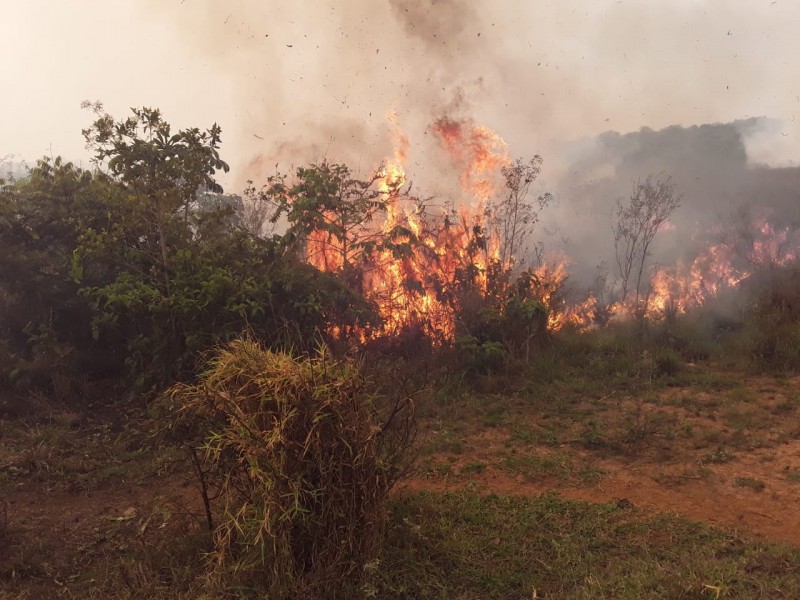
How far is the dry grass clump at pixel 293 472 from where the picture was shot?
10.4 feet

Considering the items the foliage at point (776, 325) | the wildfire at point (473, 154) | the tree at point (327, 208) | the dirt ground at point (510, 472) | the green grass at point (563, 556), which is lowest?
the green grass at point (563, 556)

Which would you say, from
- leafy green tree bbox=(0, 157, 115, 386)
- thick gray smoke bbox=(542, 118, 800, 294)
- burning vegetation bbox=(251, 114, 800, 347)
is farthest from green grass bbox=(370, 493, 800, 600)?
thick gray smoke bbox=(542, 118, 800, 294)

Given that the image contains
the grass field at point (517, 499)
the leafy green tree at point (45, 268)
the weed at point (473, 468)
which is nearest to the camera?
the grass field at point (517, 499)

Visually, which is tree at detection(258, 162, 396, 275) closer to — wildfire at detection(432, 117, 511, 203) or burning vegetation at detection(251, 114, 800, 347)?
burning vegetation at detection(251, 114, 800, 347)

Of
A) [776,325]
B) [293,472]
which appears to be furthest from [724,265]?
[293,472]

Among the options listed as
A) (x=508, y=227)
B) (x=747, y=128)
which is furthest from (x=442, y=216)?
(x=747, y=128)

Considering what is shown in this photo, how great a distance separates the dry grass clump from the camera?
3178 mm

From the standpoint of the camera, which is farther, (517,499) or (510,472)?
(510,472)

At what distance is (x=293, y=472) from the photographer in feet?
10.6

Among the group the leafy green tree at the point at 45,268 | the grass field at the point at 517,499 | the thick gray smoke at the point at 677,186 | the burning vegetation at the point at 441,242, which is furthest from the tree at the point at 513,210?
the thick gray smoke at the point at 677,186

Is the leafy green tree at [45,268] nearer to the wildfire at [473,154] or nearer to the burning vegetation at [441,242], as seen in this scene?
the burning vegetation at [441,242]

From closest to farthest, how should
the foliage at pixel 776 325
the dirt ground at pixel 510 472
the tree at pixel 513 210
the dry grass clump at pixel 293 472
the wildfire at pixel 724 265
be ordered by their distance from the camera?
the dry grass clump at pixel 293 472
the dirt ground at pixel 510 472
the foliage at pixel 776 325
the tree at pixel 513 210
the wildfire at pixel 724 265

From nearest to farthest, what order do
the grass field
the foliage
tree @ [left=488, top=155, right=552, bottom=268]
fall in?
1. the grass field
2. the foliage
3. tree @ [left=488, top=155, right=552, bottom=268]

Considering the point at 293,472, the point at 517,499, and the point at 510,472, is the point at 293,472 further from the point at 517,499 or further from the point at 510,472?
the point at 510,472
